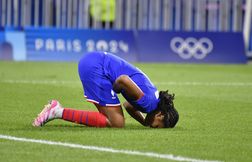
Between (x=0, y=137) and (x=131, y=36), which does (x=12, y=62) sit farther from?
(x=0, y=137)

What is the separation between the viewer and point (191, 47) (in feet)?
101

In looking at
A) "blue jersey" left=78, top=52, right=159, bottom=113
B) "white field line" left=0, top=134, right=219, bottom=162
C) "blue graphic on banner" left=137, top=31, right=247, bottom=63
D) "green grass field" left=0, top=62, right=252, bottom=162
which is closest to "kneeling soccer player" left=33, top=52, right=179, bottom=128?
"blue jersey" left=78, top=52, right=159, bottom=113

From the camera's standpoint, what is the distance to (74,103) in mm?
16359

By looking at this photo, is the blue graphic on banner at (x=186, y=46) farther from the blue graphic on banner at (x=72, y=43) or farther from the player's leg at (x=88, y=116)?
the player's leg at (x=88, y=116)

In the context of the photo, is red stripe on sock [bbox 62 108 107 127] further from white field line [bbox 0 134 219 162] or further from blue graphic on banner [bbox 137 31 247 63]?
blue graphic on banner [bbox 137 31 247 63]

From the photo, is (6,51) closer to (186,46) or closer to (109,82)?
(186,46)

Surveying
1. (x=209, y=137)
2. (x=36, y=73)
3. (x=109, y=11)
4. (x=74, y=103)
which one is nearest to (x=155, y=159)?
(x=209, y=137)

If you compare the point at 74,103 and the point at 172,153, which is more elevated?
the point at 172,153

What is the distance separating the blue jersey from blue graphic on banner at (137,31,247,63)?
1823 cm

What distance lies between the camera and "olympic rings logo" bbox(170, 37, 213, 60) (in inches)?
1198

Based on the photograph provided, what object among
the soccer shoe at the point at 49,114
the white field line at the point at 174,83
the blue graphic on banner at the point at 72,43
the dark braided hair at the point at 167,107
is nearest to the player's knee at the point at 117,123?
the dark braided hair at the point at 167,107

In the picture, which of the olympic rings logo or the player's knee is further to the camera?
the olympic rings logo

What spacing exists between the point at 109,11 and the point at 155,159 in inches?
939

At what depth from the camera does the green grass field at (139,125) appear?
9.89m
